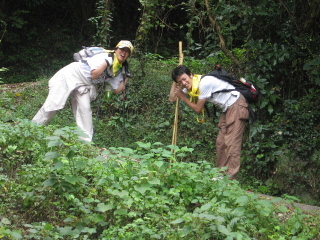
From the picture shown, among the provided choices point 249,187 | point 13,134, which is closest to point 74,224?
point 13,134

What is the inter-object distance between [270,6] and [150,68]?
3.78 metres

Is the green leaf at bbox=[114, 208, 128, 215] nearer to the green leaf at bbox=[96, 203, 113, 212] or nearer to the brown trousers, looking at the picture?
the green leaf at bbox=[96, 203, 113, 212]

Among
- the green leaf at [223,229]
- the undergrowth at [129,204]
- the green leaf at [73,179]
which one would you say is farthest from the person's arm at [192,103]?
the green leaf at [223,229]

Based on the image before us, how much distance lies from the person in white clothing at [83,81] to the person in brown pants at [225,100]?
100cm

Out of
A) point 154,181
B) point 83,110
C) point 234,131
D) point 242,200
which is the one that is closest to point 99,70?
point 83,110

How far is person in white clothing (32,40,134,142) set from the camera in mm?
7484

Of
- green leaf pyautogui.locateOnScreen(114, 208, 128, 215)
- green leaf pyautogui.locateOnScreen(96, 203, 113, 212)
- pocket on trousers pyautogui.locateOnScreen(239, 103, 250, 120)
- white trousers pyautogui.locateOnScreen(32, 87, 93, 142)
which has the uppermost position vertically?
pocket on trousers pyautogui.locateOnScreen(239, 103, 250, 120)

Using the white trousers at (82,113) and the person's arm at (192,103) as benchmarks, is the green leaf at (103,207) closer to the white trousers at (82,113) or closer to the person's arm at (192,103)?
the person's arm at (192,103)

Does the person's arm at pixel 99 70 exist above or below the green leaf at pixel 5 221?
above

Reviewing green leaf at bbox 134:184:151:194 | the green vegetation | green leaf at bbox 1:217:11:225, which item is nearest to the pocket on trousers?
the green vegetation

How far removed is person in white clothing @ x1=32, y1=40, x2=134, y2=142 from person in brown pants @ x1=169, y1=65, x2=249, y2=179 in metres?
1.00

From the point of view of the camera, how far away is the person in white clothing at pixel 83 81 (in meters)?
7.48

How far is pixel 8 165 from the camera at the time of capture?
5836mm

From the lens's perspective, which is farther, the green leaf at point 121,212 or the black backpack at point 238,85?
the black backpack at point 238,85
